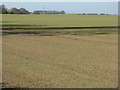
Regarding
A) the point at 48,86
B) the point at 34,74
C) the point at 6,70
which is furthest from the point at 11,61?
the point at 48,86

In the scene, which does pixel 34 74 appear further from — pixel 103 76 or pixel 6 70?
pixel 103 76

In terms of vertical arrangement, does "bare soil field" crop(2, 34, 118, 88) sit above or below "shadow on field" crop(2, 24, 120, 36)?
below

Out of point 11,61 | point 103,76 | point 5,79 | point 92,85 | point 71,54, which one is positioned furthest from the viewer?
point 71,54

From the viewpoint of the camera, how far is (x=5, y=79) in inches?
331

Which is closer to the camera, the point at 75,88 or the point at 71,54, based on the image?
the point at 75,88

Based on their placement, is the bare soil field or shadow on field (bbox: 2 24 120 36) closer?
the bare soil field

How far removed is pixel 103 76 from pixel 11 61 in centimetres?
441

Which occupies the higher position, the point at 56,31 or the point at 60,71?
the point at 56,31

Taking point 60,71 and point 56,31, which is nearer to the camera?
point 60,71

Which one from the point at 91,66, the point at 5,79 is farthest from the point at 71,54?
the point at 5,79

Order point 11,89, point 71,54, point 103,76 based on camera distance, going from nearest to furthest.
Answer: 1. point 11,89
2. point 103,76
3. point 71,54

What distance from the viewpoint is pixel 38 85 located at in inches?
306

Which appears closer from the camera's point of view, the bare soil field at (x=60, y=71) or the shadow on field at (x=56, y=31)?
the bare soil field at (x=60, y=71)

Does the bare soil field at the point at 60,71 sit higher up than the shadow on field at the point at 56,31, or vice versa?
the shadow on field at the point at 56,31
